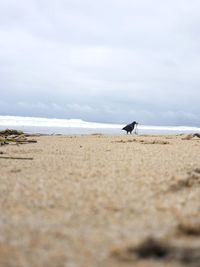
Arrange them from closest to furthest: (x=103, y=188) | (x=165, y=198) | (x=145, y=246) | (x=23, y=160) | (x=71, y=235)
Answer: (x=145, y=246)
(x=71, y=235)
(x=165, y=198)
(x=103, y=188)
(x=23, y=160)

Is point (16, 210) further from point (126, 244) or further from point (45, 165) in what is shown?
point (45, 165)

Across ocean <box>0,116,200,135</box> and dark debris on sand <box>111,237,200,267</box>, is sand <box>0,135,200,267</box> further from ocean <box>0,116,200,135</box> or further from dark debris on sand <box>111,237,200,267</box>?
ocean <box>0,116,200,135</box>

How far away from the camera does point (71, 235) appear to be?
3176mm

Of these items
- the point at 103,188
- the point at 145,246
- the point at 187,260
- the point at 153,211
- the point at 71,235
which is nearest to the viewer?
the point at 187,260

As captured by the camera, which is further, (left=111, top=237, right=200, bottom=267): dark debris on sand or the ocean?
the ocean

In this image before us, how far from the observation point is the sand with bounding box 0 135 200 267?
9.03 feet

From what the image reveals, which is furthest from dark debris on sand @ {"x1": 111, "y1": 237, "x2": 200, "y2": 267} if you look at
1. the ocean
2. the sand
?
the ocean

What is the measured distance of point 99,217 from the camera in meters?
3.66

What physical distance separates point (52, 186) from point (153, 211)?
1.63m

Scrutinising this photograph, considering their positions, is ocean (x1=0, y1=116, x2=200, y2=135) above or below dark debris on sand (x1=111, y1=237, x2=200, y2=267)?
above

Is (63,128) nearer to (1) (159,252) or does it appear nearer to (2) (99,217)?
(2) (99,217)

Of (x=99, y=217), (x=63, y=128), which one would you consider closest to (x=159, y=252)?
(x=99, y=217)

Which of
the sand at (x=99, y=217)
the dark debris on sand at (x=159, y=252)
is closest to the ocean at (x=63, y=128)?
the sand at (x=99, y=217)

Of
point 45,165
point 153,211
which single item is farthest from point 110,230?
point 45,165
